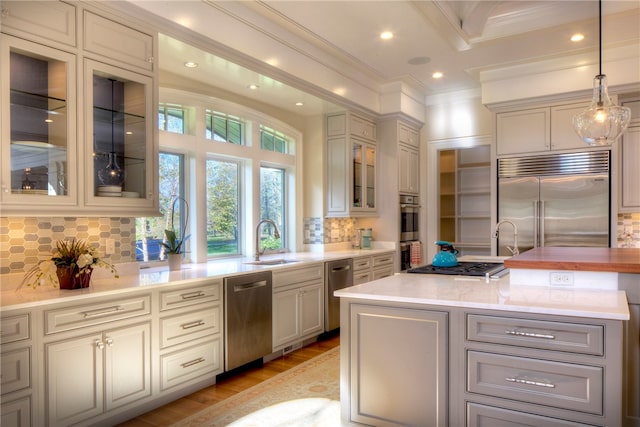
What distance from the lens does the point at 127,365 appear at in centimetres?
261

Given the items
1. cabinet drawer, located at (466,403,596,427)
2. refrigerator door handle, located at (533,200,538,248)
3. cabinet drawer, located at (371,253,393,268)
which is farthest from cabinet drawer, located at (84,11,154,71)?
refrigerator door handle, located at (533,200,538,248)

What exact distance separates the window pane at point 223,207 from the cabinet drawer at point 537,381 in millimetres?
2994

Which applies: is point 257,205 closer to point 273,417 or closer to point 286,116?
point 286,116

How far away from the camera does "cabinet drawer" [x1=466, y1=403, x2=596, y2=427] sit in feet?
6.21

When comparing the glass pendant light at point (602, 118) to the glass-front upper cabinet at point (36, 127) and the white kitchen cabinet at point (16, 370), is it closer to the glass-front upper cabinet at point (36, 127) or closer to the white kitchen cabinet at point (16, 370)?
the glass-front upper cabinet at point (36, 127)

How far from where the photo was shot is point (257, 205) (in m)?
4.83

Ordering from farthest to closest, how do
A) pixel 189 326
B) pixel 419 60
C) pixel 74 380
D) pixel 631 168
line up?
pixel 419 60, pixel 631 168, pixel 189 326, pixel 74 380

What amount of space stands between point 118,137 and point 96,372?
1.44 metres

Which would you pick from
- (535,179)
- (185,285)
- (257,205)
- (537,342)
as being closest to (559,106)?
(535,179)

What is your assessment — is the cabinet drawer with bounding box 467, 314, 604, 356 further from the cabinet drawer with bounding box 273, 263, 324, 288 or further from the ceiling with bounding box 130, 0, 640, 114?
the ceiling with bounding box 130, 0, 640, 114

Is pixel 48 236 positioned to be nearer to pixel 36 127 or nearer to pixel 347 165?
pixel 36 127

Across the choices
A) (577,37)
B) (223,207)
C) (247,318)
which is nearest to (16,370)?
(247,318)

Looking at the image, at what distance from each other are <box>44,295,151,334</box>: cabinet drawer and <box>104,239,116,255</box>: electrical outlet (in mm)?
579

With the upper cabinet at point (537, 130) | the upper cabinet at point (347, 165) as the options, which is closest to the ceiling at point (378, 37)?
the upper cabinet at point (347, 165)
